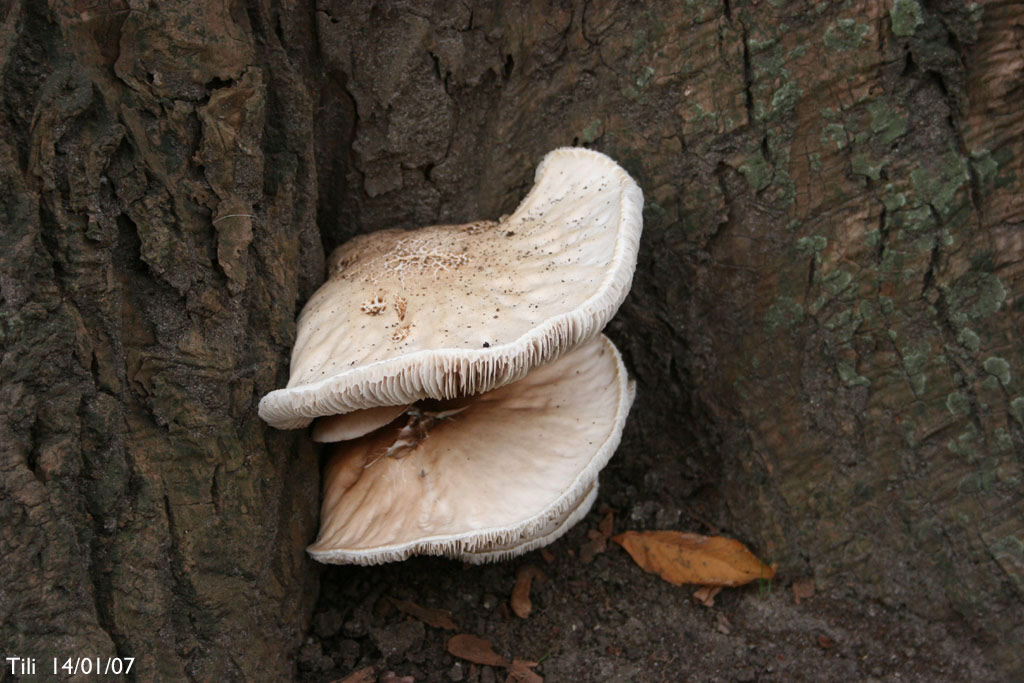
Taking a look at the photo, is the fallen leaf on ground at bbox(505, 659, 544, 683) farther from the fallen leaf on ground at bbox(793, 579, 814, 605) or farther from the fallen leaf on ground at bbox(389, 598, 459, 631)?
the fallen leaf on ground at bbox(793, 579, 814, 605)

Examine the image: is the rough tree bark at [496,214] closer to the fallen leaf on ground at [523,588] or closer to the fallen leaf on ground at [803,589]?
the fallen leaf on ground at [803,589]

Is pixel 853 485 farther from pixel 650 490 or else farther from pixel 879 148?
pixel 879 148

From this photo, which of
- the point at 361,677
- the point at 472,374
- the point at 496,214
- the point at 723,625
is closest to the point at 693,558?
the point at 723,625

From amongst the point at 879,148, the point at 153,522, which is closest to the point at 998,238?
the point at 879,148

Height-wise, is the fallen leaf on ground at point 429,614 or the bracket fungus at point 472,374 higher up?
the bracket fungus at point 472,374

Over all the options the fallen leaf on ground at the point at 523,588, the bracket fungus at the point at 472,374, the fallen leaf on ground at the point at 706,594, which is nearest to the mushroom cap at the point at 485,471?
the bracket fungus at the point at 472,374

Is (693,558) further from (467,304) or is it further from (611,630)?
(467,304)
